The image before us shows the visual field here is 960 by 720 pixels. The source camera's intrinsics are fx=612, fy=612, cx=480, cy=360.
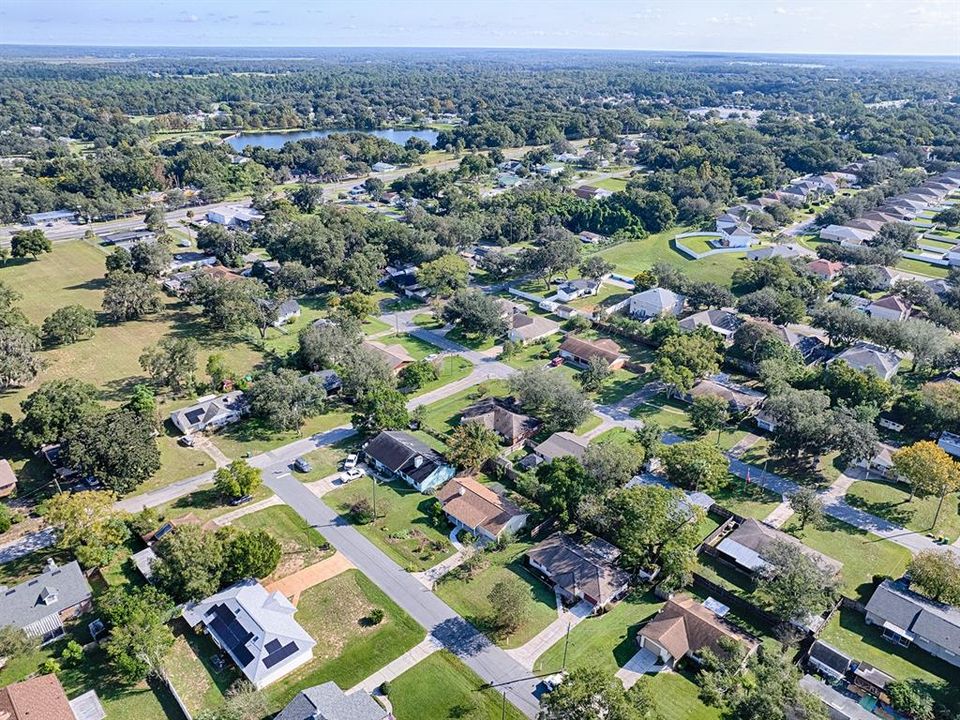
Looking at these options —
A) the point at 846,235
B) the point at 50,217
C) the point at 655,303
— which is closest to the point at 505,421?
the point at 655,303

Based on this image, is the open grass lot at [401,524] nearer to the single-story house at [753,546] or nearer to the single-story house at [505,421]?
the single-story house at [505,421]

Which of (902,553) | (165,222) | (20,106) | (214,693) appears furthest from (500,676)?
(20,106)

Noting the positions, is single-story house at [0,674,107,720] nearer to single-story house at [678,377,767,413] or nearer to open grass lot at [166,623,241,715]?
open grass lot at [166,623,241,715]

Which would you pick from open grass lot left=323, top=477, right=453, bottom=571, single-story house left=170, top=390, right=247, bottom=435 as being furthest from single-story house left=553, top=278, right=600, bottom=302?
single-story house left=170, top=390, right=247, bottom=435

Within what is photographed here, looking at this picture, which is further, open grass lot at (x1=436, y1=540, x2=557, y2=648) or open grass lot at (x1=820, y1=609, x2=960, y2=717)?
Result: open grass lot at (x1=436, y1=540, x2=557, y2=648)

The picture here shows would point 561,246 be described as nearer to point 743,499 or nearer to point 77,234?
point 743,499

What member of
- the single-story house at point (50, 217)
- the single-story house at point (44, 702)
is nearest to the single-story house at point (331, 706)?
the single-story house at point (44, 702)

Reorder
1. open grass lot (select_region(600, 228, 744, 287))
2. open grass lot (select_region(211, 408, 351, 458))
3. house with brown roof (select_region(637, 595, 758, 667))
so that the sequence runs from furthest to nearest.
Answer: open grass lot (select_region(600, 228, 744, 287)) < open grass lot (select_region(211, 408, 351, 458)) < house with brown roof (select_region(637, 595, 758, 667))
